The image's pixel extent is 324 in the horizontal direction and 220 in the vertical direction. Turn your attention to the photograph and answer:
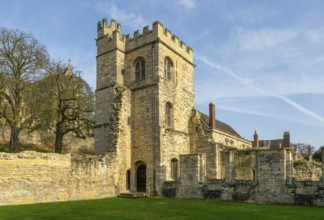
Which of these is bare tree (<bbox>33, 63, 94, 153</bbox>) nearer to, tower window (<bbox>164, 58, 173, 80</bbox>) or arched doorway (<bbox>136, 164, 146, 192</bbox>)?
arched doorway (<bbox>136, 164, 146, 192</bbox>)

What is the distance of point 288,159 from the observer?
17688mm

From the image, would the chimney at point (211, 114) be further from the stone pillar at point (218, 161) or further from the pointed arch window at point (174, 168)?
the pointed arch window at point (174, 168)

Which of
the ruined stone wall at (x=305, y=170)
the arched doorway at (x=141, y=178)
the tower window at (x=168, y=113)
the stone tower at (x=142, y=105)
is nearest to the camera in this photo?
the ruined stone wall at (x=305, y=170)

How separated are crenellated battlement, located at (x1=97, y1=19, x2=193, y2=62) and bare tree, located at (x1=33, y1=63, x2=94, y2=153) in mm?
4423

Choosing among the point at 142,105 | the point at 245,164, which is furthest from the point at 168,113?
the point at 245,164

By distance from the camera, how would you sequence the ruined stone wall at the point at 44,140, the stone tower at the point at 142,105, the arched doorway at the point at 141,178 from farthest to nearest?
the ruined stone wall at the point at 44,140, the arched doorway at the point at 141,178, the stone tower at the point at 142,105

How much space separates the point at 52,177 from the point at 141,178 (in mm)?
7598

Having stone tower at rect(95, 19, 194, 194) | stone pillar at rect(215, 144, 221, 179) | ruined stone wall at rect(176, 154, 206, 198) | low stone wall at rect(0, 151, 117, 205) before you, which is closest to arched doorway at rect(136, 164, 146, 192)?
stone tower at rect(95, 19, 194, 194)

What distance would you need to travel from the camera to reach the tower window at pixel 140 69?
25719 millimetres

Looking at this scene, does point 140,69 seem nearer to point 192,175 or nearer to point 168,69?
point 168,69

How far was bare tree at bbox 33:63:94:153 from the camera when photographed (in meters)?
25.4

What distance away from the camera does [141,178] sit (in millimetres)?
24141

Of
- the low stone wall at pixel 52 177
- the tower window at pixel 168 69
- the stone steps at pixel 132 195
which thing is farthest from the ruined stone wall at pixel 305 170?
the low stone wall at pixel 52 177

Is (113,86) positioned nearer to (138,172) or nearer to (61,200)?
(138,172)
